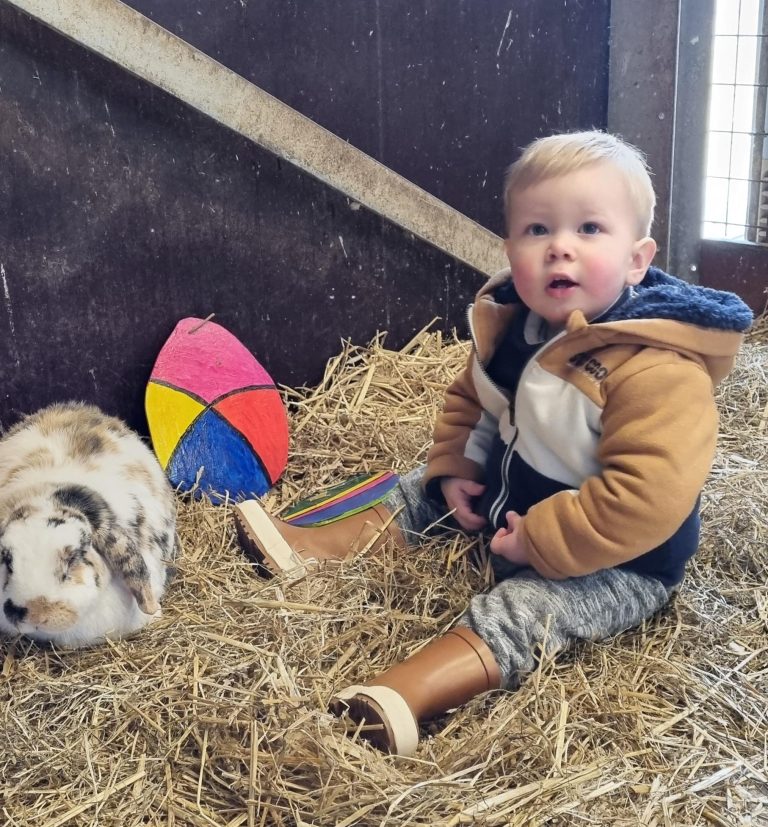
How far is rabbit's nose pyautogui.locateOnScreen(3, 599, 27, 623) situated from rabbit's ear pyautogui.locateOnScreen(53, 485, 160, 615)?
0.24 meters

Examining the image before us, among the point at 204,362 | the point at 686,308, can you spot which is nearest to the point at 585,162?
the point at 686,308

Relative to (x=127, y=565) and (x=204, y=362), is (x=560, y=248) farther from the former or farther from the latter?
(x=204, y=362)

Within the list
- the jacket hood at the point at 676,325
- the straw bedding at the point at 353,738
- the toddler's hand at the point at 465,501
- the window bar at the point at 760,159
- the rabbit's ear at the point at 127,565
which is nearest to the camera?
the straw bedding at the point at 353,738

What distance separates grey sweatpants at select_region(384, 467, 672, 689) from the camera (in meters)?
2.36

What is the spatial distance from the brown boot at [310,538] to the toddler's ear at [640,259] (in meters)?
0.98

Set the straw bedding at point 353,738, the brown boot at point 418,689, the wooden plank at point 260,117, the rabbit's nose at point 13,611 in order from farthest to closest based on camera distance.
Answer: the wooden plank at point 260,117 < the rabbit's nose at point 13,611 < the brown boot at point 418,689 < the straw bedding at point 353,738

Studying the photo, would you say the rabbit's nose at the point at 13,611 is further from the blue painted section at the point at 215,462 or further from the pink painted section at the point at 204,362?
the pink painted section at the point at 204,362

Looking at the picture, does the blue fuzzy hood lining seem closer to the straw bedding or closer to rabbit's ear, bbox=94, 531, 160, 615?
the straw bedding

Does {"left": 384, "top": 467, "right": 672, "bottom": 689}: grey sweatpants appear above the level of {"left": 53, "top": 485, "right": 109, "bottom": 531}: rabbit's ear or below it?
below

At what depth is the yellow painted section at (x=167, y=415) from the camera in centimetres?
333

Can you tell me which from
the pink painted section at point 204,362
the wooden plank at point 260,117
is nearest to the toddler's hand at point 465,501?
the pink painted section at point 204,362

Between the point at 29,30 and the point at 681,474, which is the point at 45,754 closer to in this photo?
the point at 681,474

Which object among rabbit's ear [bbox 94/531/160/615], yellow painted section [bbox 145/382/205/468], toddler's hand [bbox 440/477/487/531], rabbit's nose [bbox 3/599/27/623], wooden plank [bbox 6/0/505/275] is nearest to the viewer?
rabbit's nose [bbox 3/599/27/623]

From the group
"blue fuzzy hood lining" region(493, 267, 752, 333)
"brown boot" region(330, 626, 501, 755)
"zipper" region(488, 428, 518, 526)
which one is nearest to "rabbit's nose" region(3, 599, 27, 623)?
"brown boot" region(330, 626, 501, 755)
